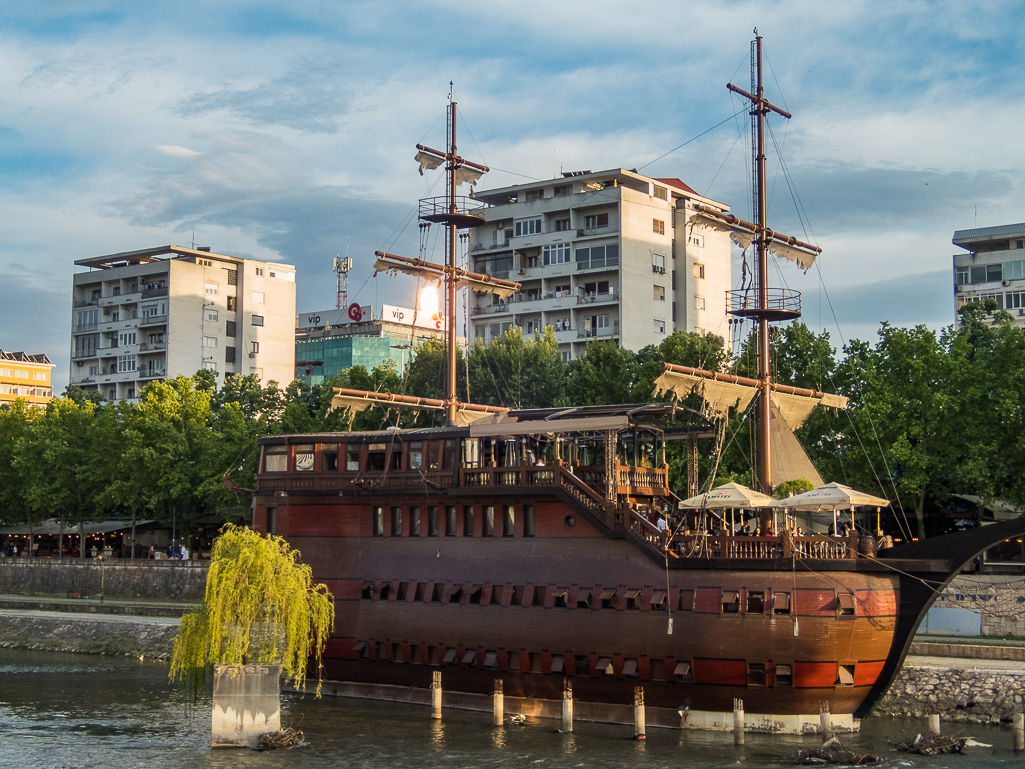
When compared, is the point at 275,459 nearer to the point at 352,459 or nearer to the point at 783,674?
the point at 352,459

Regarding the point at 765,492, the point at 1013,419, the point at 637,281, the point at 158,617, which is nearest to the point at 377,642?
the point at 765,492

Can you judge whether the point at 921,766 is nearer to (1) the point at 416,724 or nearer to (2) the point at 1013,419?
(1) the point at 416,724

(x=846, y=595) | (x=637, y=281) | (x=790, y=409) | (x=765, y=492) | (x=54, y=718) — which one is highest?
(x=637, y=281)

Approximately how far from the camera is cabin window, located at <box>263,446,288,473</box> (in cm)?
3669

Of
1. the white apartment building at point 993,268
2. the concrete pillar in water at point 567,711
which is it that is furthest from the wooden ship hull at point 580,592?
the white apartment building at point 993,268

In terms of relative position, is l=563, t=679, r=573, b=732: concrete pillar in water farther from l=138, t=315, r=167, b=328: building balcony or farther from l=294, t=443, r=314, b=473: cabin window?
l=138, t=315, r=167, b=328: building balcony

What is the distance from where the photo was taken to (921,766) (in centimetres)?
2492

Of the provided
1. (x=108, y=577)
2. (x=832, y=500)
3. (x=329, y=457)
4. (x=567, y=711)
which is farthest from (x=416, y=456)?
(x=108, y=577)

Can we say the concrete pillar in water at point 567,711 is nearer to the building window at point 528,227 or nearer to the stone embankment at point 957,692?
the stone embankment at point 957,692

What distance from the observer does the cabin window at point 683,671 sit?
93.2ft

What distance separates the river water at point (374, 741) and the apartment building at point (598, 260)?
45801 millimetres

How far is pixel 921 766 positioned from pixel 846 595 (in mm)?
4192

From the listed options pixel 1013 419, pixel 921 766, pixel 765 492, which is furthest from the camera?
pixel 1013 419

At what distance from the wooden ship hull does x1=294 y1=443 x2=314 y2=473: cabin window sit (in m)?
0.07
